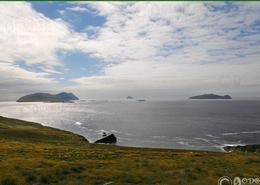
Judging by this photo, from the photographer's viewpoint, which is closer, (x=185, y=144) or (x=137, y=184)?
(x=137, y=184)

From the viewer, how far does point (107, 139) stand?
111500 millimetres

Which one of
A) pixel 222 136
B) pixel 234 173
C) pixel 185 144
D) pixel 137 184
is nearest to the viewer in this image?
pixel 137 184

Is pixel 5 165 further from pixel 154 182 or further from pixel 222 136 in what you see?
pixel 222 136

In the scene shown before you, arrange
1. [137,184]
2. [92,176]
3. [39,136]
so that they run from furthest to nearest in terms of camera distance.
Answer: [39,136]
[92,176]
[137,184]

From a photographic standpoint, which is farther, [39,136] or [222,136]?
[222,136]

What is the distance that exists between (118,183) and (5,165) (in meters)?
12.9

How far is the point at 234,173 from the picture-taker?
997 inches

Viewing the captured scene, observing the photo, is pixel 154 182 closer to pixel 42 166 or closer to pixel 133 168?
pixel 133 168

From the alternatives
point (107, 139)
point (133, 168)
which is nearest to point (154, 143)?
point (107, 139)

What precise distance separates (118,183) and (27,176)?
7.48m

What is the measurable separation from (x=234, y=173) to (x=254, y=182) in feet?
15.3

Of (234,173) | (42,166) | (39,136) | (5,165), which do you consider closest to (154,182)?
(234,173)

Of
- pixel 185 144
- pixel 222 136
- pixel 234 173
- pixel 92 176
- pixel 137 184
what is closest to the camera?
pixel 137 184

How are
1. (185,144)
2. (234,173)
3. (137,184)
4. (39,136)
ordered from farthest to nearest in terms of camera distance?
(185,144)
(39,136)
(234,173)
(137,184)
